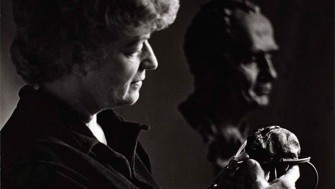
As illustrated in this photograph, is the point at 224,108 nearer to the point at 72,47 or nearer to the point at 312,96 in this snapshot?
the point at 312,96

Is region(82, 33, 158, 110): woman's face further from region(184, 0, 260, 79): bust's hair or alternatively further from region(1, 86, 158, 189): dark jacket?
region(184, 0, 260, 79): bust's hair

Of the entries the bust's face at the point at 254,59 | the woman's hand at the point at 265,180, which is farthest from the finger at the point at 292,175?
the bust's face at the point at 254,59

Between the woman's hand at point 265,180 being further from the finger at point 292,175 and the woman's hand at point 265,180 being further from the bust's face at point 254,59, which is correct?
the bust's face at point 254,59

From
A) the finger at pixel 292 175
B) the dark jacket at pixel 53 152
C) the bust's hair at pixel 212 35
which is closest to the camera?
the dark jacket at pixel 53 152

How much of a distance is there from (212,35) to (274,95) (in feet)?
0.72

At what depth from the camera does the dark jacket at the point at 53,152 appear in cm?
98

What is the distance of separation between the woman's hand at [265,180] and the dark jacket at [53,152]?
0.84 ft

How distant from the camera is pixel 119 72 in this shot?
40.6 inches

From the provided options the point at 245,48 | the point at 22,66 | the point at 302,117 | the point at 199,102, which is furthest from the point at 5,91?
the point at 302,117

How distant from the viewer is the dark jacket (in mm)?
982

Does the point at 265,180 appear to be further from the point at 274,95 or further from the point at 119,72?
the point at 119,72

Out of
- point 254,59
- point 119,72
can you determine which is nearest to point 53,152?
point 119,72

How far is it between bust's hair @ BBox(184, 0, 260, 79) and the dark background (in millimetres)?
23

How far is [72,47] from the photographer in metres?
0.99
